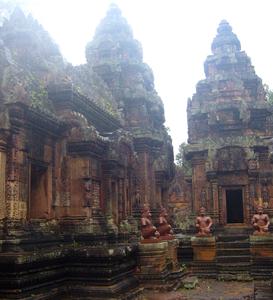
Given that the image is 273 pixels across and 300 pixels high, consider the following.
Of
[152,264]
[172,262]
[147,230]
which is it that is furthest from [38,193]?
[172,262]

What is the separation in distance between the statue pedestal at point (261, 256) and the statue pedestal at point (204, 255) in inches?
47.0

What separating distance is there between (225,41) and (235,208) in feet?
43.8

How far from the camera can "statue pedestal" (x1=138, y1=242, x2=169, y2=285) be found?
30.1ft

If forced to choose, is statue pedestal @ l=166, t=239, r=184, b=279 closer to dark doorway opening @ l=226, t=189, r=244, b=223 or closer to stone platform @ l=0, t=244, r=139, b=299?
stone platform @ l=0, t=244, r=139, b=299

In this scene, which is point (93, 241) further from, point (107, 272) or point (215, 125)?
point (215, 125)

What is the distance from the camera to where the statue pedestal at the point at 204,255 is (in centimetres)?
1203

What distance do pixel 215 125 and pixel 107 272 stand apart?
1426 cm

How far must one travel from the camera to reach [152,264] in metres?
9.34

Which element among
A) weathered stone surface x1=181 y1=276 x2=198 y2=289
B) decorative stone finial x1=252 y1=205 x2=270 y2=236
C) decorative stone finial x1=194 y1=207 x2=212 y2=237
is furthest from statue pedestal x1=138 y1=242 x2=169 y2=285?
decorative stone finial x1=252 y1=205 x2=270 y2=236

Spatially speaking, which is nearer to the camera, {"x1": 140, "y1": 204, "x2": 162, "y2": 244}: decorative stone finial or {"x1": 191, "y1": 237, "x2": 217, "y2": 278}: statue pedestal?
{"x1": 140, "y1": 204, "x2": 162, "y2": 244}: decorative stone finial

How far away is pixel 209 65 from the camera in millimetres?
27062

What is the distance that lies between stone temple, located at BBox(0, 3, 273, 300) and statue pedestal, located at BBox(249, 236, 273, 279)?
30 millimetres

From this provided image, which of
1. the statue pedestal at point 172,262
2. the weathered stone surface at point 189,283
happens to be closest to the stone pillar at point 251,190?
the statue pedestal at point 172,262

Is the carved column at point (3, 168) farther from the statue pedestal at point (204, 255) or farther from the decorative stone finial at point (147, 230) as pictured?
the statue pedestal at point (204, 255)
